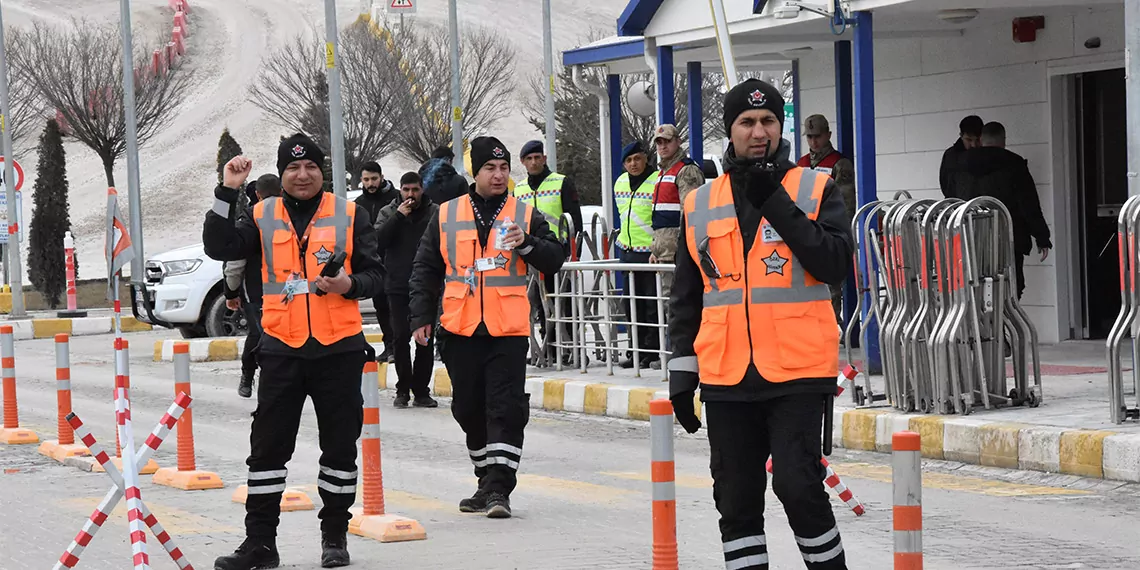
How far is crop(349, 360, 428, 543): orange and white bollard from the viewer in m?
8.02

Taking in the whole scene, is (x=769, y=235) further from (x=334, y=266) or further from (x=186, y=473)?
(x=186, y=473)

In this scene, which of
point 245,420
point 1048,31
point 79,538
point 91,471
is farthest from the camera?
point 1048,31

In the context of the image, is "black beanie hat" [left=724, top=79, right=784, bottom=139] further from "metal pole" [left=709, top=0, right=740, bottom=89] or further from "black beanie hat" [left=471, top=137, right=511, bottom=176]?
"metal pole" [left=709, top=0, right=740, bottom=89]

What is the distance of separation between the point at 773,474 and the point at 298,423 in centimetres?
275

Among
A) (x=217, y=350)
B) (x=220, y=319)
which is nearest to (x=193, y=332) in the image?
(x=220, y=319)

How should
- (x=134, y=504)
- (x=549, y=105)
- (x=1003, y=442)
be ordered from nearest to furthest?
1. (x=134, y=504)
2. (x=1003, y=442)
3. (x=549, y=105)

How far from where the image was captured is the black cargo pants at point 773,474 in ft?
18.2

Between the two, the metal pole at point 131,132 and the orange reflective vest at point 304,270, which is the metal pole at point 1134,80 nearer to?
the orange reflective vest at point 304,270

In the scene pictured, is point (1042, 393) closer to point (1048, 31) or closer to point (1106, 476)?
point (1106, 476)

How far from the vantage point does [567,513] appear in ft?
29.9

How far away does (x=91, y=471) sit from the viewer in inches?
459

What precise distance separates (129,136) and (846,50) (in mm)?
16409

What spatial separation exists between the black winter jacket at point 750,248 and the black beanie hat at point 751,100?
0.13m

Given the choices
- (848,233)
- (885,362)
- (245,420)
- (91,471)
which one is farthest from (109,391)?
(848,233)
